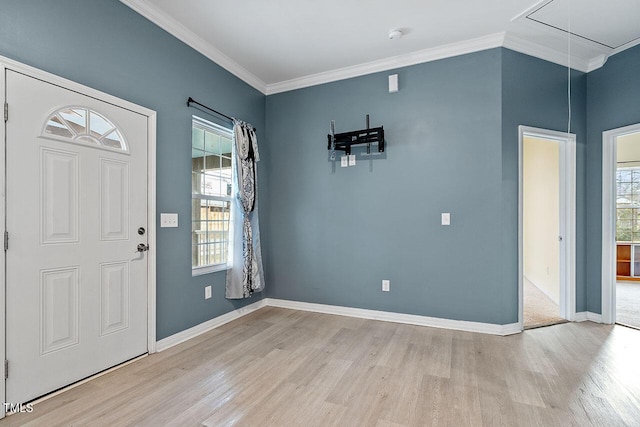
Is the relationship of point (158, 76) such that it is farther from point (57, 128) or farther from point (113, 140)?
point (57, 128)

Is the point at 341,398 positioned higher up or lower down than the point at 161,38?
lower down

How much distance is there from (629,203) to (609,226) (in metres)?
3.41

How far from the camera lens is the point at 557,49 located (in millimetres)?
3184

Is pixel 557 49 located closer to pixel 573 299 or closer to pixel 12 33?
pixel 573 299

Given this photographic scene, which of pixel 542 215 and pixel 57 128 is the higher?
pixel 57 128

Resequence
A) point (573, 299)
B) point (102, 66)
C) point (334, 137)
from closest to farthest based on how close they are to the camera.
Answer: point (102, 66), point (573, 299), point (334, 137)

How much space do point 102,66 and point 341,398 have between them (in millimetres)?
2822

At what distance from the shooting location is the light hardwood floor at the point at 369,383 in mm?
1760

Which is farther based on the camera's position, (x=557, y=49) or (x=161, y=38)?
(x=557, y=49)

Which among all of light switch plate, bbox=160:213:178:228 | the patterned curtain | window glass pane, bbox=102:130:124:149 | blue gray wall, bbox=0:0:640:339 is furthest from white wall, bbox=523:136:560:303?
window glass pane, bbox=102:130:124:149

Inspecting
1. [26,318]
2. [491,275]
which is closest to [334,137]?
[491,275]

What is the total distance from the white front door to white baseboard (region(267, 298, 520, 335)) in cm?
179

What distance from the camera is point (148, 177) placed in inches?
100

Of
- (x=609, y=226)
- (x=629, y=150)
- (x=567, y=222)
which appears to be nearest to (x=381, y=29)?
(x=567, y=222)
